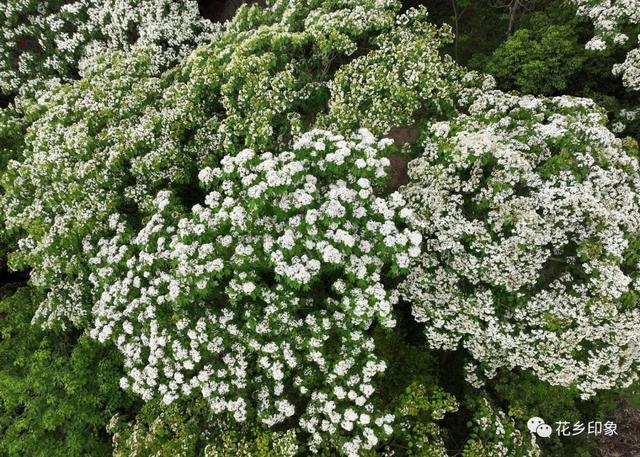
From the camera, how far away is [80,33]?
1254 cm

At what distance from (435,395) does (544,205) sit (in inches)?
160

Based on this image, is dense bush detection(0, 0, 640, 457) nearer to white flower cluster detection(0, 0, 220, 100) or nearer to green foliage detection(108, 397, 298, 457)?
green foliage detection(108, 397, 298, 457)

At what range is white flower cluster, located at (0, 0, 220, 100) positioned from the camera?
11570 mm

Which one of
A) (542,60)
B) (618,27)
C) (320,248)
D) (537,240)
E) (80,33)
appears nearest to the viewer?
(320,248)

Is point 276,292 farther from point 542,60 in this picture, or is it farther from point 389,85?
point 542,60

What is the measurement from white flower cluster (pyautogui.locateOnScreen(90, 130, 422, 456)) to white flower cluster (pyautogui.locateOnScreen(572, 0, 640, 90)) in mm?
6407

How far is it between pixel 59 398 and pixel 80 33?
10.2 meters

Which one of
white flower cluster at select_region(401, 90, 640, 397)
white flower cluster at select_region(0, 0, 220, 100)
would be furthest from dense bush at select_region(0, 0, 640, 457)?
white flower cluster at select_region(0, 0, 220, 100)

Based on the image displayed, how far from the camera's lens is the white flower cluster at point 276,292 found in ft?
21.3

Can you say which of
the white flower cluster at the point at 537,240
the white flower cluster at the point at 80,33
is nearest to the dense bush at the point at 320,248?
the white flower cluster at the point at 537,240

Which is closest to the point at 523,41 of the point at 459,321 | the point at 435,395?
the point at 459,321

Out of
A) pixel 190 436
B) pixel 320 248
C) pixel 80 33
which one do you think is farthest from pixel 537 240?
pixel 80 33

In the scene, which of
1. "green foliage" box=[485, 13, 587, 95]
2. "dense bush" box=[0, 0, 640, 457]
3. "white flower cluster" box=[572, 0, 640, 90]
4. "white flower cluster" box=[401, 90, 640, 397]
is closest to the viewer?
"dense bush" box=[0, 0, 640, 457]

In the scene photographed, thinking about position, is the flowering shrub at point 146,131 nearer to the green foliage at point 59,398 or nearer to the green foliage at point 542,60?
the green foliage at point 59,398
